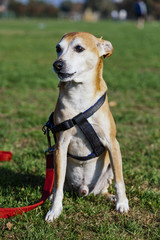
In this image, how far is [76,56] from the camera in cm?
297

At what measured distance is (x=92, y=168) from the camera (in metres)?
3.30

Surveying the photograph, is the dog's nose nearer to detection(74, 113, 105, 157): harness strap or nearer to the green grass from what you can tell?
detection(74, 113, 105, 157): harness strap

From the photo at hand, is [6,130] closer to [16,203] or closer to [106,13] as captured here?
[16,203]

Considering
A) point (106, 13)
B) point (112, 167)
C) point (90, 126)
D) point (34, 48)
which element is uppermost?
point (90, 126)

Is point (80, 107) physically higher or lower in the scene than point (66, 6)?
higher

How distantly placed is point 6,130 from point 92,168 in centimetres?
262

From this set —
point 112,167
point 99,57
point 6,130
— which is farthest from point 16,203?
point 6,130

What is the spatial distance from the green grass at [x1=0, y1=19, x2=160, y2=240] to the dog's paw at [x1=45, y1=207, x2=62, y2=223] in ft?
0.16

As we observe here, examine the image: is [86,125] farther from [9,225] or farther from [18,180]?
[18,180]

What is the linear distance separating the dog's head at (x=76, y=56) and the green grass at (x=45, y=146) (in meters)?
1.34

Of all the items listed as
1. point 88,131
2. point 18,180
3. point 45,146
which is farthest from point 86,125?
point 45,146

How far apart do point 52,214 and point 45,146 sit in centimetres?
193

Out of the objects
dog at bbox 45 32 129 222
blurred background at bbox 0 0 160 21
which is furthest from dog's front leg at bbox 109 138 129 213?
blurred background at bbox 0 0 160 21

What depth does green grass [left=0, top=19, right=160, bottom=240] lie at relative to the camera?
9.50 feet
